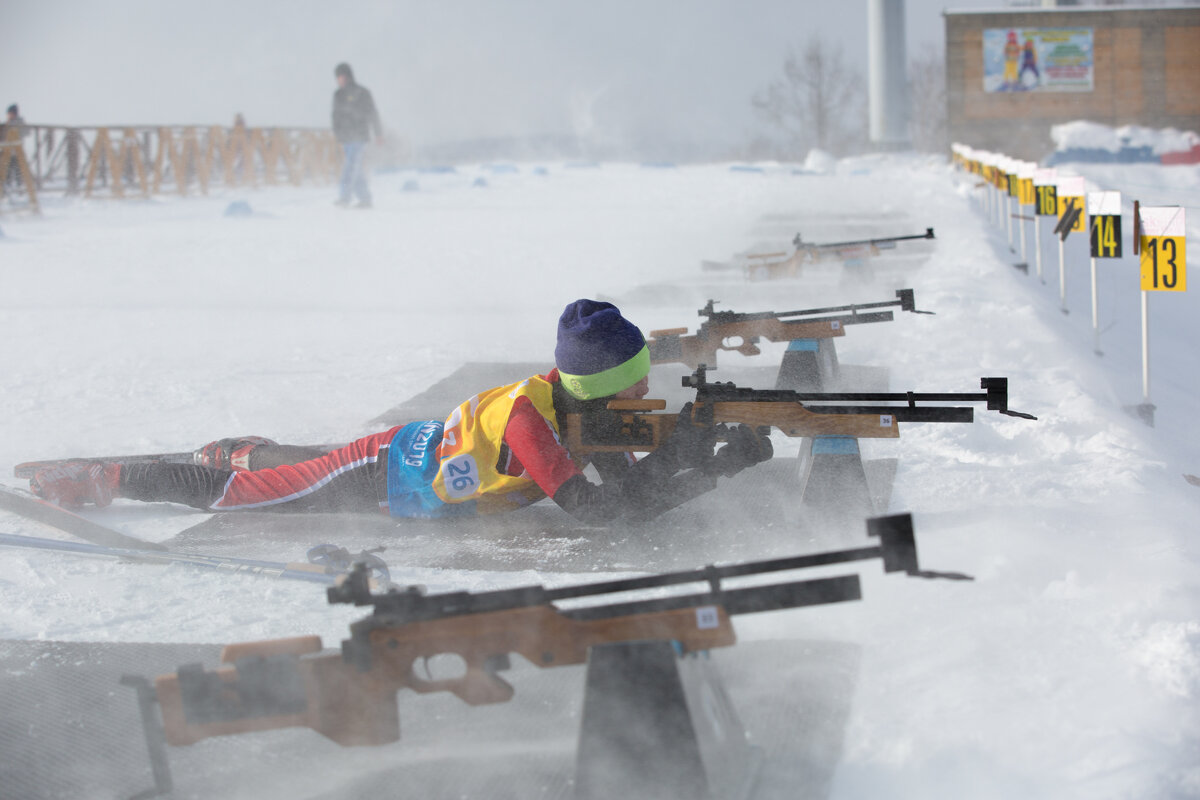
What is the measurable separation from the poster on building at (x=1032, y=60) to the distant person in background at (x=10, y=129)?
84.8ft

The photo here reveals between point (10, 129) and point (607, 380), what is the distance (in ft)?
55.4

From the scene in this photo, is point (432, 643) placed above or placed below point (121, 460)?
above

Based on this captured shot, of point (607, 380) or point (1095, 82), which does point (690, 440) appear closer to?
point (607, 380)

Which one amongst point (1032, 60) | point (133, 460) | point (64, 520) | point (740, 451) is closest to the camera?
point (740, 451)

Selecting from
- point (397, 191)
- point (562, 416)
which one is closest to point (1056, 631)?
point (562, 416)

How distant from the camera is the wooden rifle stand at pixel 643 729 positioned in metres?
2.06

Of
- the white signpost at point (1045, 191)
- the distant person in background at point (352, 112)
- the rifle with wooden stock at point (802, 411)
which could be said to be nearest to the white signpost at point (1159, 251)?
the rifle with wooden stock at point (802, 411)

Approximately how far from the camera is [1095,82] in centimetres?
3228

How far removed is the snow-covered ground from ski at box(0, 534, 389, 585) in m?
0.05

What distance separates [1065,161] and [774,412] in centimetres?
2809

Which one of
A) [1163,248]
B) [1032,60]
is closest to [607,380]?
[1163,248]

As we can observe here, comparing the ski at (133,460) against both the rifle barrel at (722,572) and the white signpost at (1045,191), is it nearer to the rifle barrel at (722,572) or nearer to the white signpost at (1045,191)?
the rifle barrel at (722,572)

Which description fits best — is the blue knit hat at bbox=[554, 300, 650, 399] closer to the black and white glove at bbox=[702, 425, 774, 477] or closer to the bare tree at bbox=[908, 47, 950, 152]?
the black and white glove at bbox=[702, 425, 774, 477]

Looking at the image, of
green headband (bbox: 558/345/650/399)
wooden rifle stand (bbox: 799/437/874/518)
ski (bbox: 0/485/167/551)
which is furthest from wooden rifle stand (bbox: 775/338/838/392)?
ski (bbox: 0/485/167/551)
